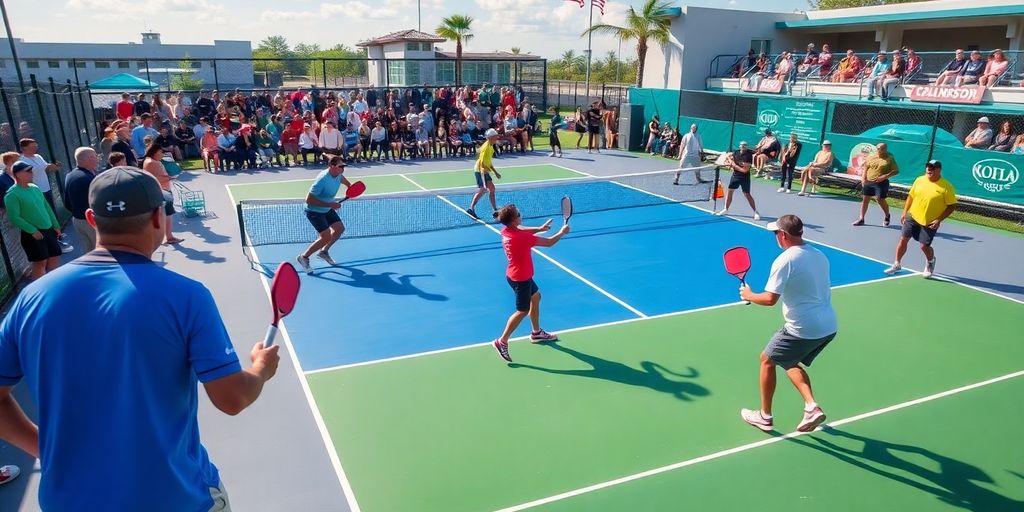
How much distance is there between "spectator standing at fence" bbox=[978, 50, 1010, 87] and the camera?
20103 millimetres

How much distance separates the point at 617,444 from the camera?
6.21 meters

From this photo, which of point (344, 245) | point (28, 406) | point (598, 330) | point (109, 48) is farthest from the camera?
point (109, 48)

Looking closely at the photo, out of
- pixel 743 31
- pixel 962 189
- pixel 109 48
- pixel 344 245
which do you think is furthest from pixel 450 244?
pixel 109 48

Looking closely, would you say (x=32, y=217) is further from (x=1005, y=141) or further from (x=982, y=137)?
(x=1005, y=141)

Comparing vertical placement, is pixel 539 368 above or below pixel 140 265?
below

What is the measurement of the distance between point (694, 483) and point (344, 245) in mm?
8897

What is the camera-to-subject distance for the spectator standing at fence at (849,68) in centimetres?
2469

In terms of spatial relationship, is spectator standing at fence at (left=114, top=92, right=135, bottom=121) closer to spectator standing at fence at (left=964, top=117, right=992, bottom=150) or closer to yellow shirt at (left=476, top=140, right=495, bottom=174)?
yellow shirt at (left=476, top=140, right=495, bottom=174)

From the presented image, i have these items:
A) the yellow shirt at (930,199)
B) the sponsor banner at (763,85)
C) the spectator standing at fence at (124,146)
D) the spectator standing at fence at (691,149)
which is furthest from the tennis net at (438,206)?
the sponsor banner at (763,85)

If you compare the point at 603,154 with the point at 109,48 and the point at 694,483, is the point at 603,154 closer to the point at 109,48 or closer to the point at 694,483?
the point at 694,483

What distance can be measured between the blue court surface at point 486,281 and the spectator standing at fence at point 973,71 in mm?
12038

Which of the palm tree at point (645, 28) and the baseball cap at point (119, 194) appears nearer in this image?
the baseball cap at point (119, 194)

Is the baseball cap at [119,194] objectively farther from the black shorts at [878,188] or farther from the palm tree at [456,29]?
the palm tree at [456,29]

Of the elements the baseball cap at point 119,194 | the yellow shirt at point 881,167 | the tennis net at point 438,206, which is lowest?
the tennis net at point 438,206
